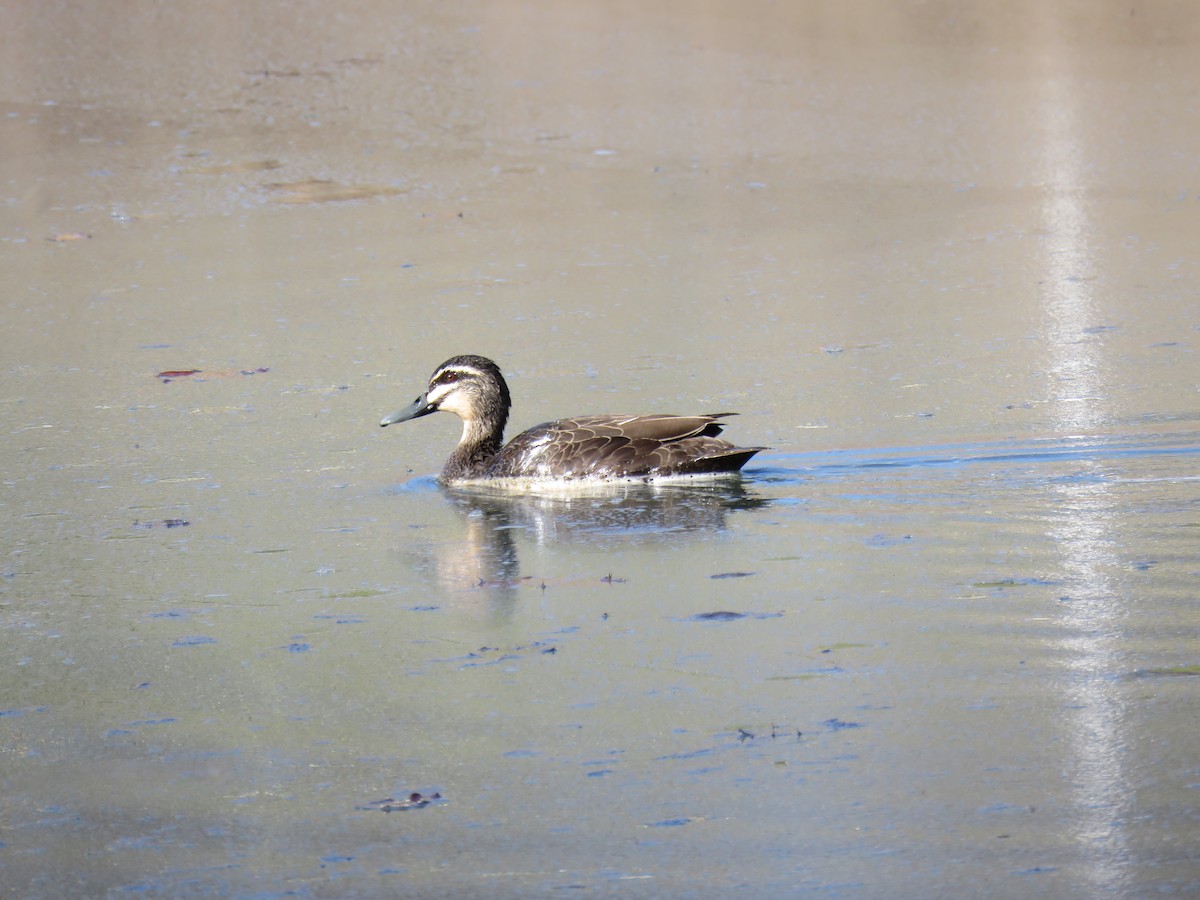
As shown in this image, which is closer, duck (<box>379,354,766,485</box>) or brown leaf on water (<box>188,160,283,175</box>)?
duck (<box>379,354,766,485</box>)

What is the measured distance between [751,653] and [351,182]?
842 cm

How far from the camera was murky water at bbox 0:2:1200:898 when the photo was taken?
155 inches

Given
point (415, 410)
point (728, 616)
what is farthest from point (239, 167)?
point (728, 616)

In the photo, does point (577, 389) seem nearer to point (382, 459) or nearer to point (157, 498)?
point (382, 459)

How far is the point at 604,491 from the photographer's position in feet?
24.6

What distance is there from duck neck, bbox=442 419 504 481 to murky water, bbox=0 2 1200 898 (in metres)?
0.19

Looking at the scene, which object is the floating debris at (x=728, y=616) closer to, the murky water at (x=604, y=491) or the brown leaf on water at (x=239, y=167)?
the murky water at (x=604, y=491)

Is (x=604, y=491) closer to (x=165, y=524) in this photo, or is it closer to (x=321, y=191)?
(x=165, y=524)

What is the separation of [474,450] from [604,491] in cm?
73

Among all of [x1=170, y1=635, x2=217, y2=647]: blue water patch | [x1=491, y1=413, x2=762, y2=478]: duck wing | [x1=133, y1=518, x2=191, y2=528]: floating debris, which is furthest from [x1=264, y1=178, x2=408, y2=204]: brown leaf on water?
[x1=170, y1=635, x2=217, y2=647]: blue water patch

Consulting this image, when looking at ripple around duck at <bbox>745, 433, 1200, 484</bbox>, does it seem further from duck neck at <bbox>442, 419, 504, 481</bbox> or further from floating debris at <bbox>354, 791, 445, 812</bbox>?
floating debris at <bbox>354, 791, 445, 812</bbox>

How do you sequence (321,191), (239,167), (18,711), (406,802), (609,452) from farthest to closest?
(239,167), (321,191), (609,452), (18,711), (406,802)

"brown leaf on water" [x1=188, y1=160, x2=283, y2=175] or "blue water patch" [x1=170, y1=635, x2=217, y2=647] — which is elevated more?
"brown leaf on water" [x1=188, y1=160, x2=283, y2=175]

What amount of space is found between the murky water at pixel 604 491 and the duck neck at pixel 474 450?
19cm
